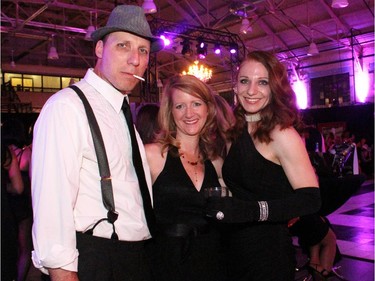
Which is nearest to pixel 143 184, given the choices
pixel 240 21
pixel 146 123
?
pixel 146 123

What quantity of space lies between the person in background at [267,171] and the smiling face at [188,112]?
27cm

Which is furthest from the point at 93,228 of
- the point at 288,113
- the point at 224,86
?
the point at 224,86

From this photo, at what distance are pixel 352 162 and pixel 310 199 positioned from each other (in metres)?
3.13

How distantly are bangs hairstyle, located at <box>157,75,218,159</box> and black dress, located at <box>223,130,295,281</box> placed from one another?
36 centimetres

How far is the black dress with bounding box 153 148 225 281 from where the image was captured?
205 cm

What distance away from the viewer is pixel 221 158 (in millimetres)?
2326

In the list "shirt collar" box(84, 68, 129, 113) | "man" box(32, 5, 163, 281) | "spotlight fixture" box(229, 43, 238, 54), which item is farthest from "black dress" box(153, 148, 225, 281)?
"spotlight fixture" box(229, 43, 238, 54)

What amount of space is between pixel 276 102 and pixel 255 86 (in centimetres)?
13

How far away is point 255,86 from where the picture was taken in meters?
2.02

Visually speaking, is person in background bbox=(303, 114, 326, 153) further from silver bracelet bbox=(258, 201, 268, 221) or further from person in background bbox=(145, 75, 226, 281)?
silver bracelet bbox=(258, 201, 268, 221)

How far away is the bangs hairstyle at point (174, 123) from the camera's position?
2.30m

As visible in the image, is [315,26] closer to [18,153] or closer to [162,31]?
[162,31]

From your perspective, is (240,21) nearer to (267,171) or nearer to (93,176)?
(267,171)

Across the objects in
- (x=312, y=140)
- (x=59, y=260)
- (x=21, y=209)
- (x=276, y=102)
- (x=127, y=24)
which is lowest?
(x=21, y=209)
